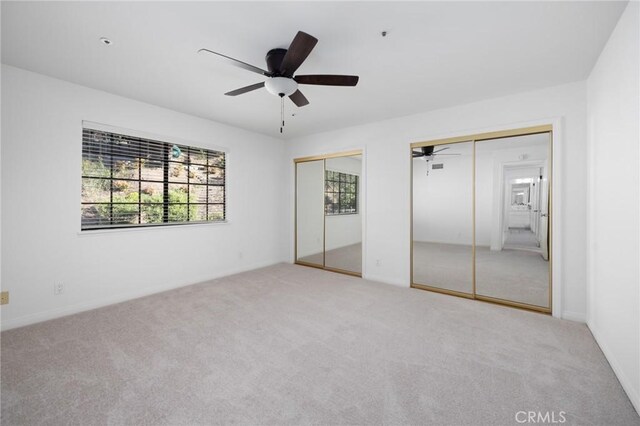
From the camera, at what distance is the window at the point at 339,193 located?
486 centimetres

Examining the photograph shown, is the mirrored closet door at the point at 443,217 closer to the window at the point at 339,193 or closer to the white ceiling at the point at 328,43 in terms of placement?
the white ceiling at the point at 328,43

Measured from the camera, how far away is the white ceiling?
1870mm

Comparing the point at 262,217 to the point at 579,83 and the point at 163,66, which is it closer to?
the point at 163,66

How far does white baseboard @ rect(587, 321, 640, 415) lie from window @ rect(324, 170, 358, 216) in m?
3.24

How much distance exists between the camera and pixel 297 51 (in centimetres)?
195

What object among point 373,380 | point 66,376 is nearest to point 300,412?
point 373,380

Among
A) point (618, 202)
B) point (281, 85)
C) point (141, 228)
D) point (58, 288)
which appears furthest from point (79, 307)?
point (618, 202)

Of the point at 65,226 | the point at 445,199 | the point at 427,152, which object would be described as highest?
the point at 427,152

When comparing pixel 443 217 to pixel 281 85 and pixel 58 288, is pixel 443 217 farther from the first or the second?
pixel 58 288

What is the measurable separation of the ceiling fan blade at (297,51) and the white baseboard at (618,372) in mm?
3000

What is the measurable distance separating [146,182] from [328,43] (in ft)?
9.89

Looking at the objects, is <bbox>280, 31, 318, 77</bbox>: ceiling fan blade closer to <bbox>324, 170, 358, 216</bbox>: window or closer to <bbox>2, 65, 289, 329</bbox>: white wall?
→ <bbox>2, 65, 289, 329</bbox>: white wall

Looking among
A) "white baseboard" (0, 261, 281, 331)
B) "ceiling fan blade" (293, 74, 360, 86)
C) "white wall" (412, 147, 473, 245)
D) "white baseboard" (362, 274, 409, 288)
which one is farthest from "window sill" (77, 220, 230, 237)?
"white wall" (412, 147, 473, 245)

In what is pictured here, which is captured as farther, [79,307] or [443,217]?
[443,217]
